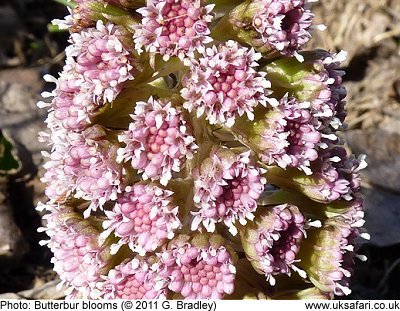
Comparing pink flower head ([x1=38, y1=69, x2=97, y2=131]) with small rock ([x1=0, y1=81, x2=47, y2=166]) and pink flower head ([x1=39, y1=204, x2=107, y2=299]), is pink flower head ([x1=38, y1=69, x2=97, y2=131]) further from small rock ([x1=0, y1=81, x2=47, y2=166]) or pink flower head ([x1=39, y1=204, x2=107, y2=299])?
small rock ([x1=0, y1=81, x2=47, y2=166])

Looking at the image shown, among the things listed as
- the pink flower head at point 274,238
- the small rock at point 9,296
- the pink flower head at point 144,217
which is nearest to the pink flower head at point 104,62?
the pink flower head at point 144,217

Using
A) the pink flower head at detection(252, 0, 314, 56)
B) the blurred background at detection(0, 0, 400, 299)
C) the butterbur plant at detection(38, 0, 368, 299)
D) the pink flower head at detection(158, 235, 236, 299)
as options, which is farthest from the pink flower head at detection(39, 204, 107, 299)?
the pink flower head at detection(252, 0, 314, 56)

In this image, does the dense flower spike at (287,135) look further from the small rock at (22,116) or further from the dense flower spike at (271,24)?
the small rock at (22,116)

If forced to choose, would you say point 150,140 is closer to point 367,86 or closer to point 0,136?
point 0,136

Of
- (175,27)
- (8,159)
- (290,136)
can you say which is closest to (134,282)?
(290,136)

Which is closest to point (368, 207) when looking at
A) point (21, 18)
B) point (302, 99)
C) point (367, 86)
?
point (367, 86)

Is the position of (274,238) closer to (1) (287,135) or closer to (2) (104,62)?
(1) (287,135)
